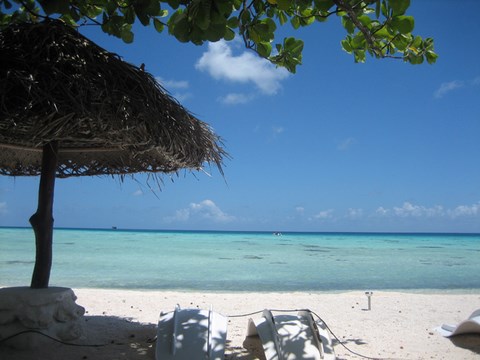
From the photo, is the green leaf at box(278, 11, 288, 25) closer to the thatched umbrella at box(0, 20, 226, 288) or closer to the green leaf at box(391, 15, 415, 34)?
the green leaf at box(391, 15, 415, 34)

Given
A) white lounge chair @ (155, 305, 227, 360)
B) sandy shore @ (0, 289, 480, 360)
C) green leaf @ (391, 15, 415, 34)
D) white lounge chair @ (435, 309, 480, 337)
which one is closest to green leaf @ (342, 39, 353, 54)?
green leaf @ (391, 15, 415, 34)

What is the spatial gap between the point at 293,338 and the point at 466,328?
6.12 ft

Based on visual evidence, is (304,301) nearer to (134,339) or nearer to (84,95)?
(134,339)

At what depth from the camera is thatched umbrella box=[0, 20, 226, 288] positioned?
7.34ft

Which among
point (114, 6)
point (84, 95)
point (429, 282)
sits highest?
point (114, 6)

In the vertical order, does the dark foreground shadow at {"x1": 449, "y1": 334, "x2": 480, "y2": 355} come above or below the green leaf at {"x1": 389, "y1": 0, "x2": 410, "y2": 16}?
below

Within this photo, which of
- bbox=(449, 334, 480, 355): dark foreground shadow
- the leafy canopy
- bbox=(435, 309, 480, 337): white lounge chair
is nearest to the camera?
the leafy canopy

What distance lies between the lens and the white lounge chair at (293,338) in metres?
2.50

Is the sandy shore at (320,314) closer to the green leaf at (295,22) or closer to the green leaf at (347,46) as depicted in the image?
the green leaf at (347,46)

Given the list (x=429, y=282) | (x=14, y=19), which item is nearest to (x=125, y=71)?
(x=14, y=19)

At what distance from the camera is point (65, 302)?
2.85 metres

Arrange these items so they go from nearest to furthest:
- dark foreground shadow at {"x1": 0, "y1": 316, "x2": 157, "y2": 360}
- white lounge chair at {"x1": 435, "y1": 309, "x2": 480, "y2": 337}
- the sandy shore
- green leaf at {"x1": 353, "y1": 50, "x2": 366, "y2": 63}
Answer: dark foreground shadow at {"x1": 0, "y1": 316, "x2": 157, "y2": 360}, green leaf at {"x1": 353, "y1": 50, "x2": 366, "y2": 63}, the sandy shore, white lounge chair at {"x1": 435, "y1": 309, "x2": 480, "y2": 337}

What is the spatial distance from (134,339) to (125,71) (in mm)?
2207

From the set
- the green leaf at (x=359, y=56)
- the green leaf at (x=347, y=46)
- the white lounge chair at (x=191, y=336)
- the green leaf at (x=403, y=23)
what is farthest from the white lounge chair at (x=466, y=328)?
the green leaf at (x=403, y=23)
